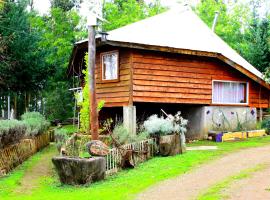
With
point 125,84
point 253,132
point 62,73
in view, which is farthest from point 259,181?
point 62,73

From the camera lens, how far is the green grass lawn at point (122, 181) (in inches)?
426

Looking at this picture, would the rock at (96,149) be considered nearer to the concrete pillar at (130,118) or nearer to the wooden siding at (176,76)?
the concrete pillar at (130,118)

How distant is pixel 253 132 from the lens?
22.2 metres

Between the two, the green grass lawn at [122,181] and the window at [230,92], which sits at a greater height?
the window at [230,92]

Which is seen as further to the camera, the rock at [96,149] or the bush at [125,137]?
the bush at [125,137]

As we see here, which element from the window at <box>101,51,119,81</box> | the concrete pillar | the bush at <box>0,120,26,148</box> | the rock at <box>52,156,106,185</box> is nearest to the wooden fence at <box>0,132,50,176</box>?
the bush at <box>0,120,26,148</box>

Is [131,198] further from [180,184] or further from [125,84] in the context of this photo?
[125,84]

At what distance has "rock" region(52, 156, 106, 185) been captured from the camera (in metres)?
12.2

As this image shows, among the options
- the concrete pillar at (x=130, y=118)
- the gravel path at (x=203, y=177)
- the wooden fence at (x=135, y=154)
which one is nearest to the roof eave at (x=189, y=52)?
the concrete pillar at (x=130, y=118)

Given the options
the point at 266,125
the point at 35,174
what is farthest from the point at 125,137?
the point at 266,125

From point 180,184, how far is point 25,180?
204 inches

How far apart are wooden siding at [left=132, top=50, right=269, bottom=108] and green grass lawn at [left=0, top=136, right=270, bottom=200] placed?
14.7 feet

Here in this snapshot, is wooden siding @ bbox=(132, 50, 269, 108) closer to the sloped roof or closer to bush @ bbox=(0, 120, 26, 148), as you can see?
the sloped roof

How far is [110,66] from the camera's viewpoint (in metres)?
20.9
